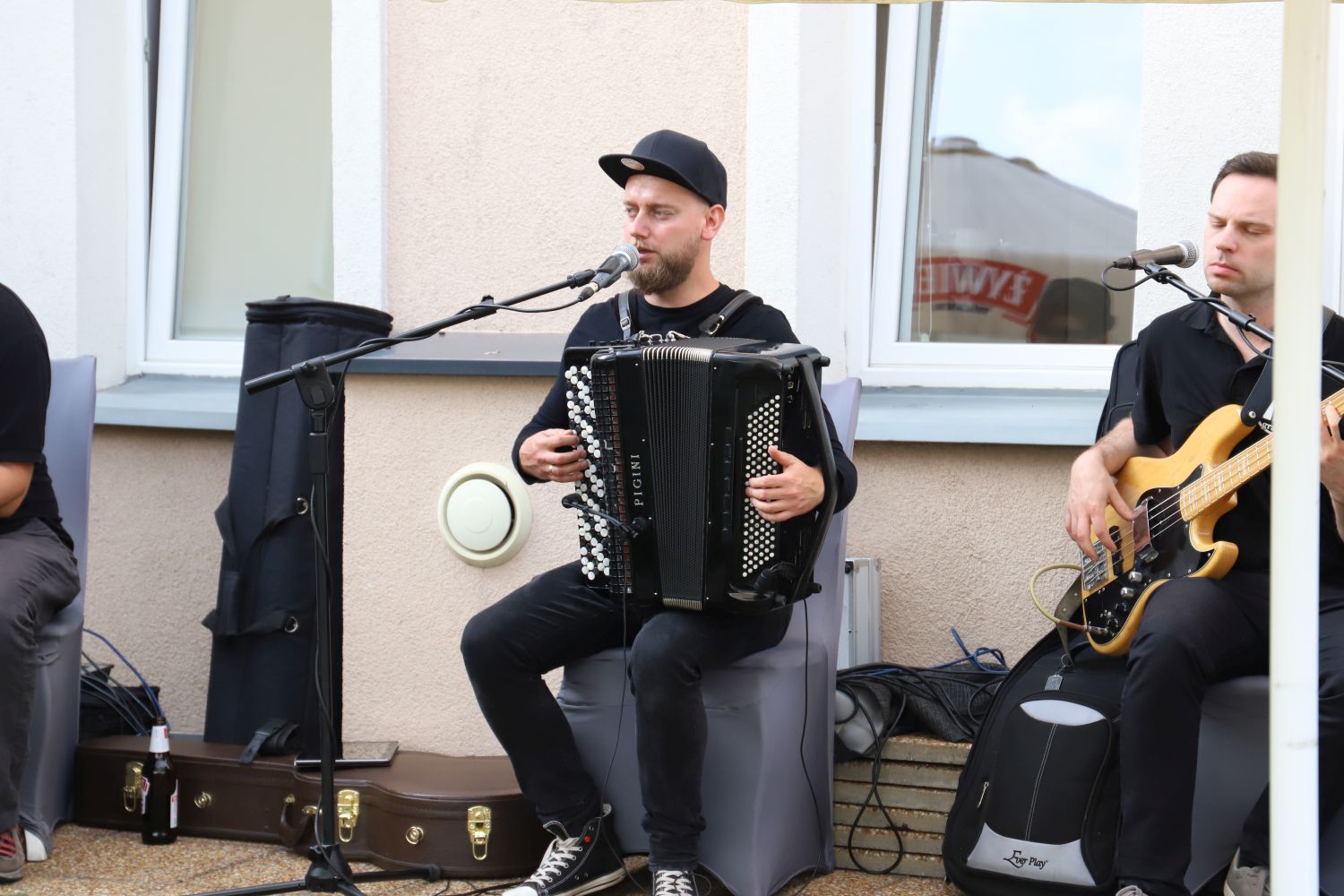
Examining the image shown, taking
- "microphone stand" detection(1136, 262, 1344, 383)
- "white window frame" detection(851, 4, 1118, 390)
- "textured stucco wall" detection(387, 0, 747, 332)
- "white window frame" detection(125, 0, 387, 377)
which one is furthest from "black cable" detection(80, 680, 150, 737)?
"microphone stand" detection(1136, 262, 1344, 383)

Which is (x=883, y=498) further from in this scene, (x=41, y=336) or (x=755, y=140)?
(x=41, y=336)

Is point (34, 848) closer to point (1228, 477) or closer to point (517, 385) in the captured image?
point (517, 385)

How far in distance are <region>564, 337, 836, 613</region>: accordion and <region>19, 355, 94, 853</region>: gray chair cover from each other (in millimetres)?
1447

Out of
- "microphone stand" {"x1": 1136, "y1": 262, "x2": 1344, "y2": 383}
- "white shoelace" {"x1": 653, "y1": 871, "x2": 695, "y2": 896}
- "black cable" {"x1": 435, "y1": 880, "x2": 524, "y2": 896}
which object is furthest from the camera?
"black cable" {"x1": 435, "y1": 880, "x2": 524, "y2": 896}

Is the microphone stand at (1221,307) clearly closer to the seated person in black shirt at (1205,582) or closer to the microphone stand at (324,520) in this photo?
the seated person in black shirt at (1205,582)

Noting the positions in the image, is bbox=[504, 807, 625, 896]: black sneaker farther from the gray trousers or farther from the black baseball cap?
the black baseball cap

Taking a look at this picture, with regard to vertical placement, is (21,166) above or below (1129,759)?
above

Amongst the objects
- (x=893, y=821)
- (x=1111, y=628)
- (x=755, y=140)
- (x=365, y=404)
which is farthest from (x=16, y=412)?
(x=1111, y=628)

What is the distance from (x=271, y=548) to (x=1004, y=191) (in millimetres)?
2271

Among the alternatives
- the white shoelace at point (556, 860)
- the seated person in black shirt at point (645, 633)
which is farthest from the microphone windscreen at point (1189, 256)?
the white shoelace at point (556, 860)

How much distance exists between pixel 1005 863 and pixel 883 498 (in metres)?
1.25

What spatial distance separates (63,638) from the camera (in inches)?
137

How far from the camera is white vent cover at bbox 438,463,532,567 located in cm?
372

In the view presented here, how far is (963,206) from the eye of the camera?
4.23 m
